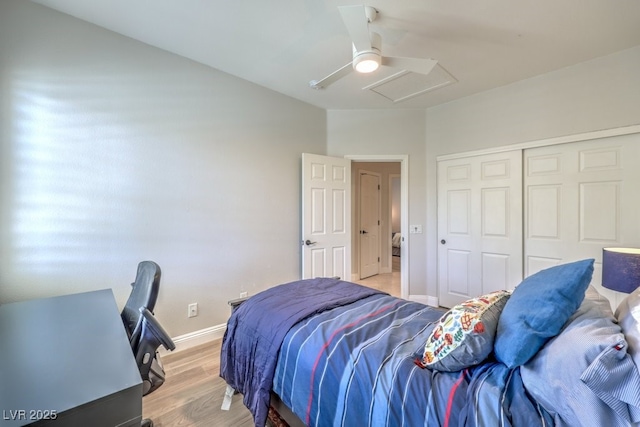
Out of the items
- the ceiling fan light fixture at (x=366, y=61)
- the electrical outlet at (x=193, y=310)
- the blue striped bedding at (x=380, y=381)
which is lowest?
the electrical outlet at (x=193, y=310)

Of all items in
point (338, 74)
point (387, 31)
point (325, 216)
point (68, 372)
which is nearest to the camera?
point (68, 372)

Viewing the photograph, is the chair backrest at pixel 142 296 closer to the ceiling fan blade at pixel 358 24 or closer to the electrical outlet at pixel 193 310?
the electrical outlet at pixel 193 310

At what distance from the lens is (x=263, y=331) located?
149 centimetres

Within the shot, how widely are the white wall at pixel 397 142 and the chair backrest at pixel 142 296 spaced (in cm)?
273

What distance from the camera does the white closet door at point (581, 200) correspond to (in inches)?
91.9

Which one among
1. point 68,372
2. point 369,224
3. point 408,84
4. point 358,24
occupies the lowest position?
point 68,372

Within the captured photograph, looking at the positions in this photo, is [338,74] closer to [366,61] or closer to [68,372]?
[366,61]

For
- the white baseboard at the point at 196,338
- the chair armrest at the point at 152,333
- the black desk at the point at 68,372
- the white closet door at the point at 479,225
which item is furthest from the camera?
the white closet door at the point at 479,225

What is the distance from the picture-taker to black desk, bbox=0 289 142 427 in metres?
0.62

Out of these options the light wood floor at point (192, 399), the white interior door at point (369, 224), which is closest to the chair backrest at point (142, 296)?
the light wood floor at point (192, 399)

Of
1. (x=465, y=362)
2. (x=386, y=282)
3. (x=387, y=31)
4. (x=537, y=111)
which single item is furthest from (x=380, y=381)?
(x=386, y=282)

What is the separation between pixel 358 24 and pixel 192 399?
2573mm

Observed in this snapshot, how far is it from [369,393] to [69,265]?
2229mm

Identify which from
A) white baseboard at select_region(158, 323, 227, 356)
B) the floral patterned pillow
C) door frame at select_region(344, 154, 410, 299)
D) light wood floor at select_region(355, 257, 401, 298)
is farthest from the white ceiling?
light wood floor at select_region(355, 257, 401, 298)
